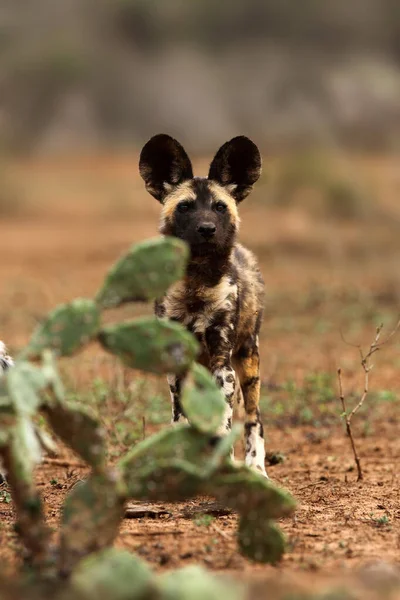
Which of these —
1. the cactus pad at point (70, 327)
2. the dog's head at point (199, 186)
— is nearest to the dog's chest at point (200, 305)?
the dog's head at point (199, 186)

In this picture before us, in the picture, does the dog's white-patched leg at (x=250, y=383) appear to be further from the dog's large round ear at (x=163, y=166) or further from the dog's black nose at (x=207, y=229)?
the dog's large round ear at (x=163, y=166)

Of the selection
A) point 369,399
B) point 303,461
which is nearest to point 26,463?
point 303,461

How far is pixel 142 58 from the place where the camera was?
118 ft

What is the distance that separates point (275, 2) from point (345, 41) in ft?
9.87

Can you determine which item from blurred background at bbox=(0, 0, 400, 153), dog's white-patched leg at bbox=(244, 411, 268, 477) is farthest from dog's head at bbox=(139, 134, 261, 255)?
blurred background at bbox=(0, 0, 400, 153)

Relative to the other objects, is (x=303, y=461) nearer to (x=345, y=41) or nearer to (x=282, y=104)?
(x=282, y=104)

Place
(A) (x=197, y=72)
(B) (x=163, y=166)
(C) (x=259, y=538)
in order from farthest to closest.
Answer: (A) (x=197, y=72) → (B) (x=163, y=166) → (C) (x=259, y=538)

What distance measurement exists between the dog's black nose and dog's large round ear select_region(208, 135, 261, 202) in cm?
54

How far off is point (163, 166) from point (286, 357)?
4938 mm

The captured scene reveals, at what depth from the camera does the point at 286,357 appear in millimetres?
10625

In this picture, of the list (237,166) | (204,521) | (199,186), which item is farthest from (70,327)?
(237,166)

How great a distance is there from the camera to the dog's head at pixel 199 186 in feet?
18.7

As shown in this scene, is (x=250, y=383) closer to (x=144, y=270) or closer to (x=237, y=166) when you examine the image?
(x=237, y=166)

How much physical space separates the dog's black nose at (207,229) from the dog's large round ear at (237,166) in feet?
1.78
